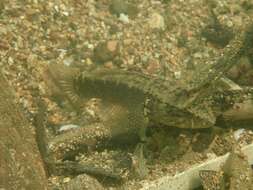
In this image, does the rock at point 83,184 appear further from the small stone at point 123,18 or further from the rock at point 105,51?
the small stone at point 123,18

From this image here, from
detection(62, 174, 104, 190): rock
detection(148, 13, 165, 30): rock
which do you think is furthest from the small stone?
detection(62, 174, 104, 190): rock

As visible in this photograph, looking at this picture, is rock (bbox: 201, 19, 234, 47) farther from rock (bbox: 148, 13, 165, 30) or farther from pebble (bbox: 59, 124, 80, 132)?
pebble (bbox: 59, 124, 80, 132)

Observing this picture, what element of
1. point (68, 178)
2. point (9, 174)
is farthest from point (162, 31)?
point (9, 174)

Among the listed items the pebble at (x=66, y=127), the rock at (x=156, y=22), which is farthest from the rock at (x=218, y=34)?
the pebble at (x=66, y=127)

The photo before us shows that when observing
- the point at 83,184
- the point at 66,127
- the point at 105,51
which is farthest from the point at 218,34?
the point at 83,184

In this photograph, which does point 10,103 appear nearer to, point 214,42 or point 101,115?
point 101,115

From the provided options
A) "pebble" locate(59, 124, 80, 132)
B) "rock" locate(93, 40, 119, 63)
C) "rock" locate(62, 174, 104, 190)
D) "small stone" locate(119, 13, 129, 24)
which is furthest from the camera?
"small stone" locate(119, 13, 129, 24)

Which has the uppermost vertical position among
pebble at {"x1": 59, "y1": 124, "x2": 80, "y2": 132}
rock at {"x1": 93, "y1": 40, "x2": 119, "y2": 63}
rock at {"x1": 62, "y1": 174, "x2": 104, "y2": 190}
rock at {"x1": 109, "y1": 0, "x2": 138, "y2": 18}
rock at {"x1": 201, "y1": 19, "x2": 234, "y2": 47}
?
rock at {"x1": 109, "y1": 0, "x2": 138, "y2": 18}
